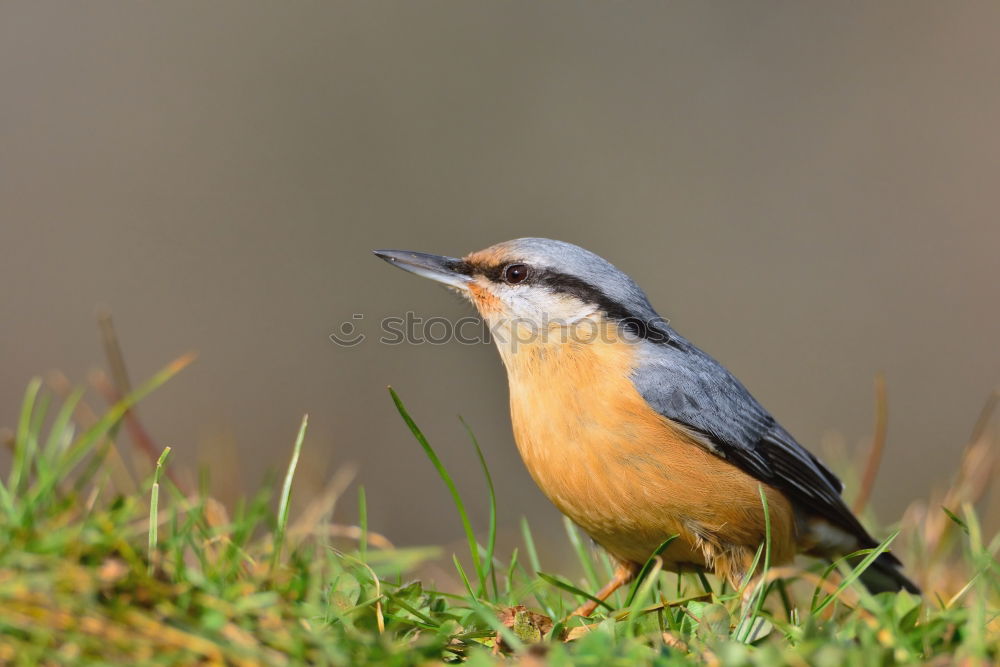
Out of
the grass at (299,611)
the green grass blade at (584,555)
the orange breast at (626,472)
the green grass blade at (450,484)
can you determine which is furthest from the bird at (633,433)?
the green grass blade at (450,484)

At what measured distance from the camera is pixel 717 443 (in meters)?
4.52

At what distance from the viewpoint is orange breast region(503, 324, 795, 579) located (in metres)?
4.16

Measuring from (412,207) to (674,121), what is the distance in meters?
3.68

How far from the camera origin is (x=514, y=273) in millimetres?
5043

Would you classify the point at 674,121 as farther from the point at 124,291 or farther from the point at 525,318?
the point at 525,318

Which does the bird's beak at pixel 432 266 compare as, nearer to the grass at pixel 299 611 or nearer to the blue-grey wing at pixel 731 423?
the blue-grey wing at pixel 731 423

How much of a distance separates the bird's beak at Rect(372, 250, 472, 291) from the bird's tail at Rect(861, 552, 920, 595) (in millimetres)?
2475

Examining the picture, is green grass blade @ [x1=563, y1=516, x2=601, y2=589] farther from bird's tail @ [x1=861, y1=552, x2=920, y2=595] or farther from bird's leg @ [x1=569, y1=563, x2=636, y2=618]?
bird's tail @ [x1=861, y1=552, x2=920, y2=595]

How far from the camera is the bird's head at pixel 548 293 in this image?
4840 mm

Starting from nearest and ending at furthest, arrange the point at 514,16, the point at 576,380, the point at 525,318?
the point at 576,380, the point at 525,318, the point at 514,16

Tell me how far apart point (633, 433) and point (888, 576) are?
1599 millimetres

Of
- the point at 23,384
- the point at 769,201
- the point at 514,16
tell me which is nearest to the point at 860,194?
the point at 769,201

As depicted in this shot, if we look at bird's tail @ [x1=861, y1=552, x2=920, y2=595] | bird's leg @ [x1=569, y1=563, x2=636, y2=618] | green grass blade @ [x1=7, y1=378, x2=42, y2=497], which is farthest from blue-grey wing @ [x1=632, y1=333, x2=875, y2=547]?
green grass blade @ [x1=7, y1=378, x2=42, y2=497]

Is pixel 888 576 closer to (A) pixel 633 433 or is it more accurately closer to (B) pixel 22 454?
(A) pixel 633 433
